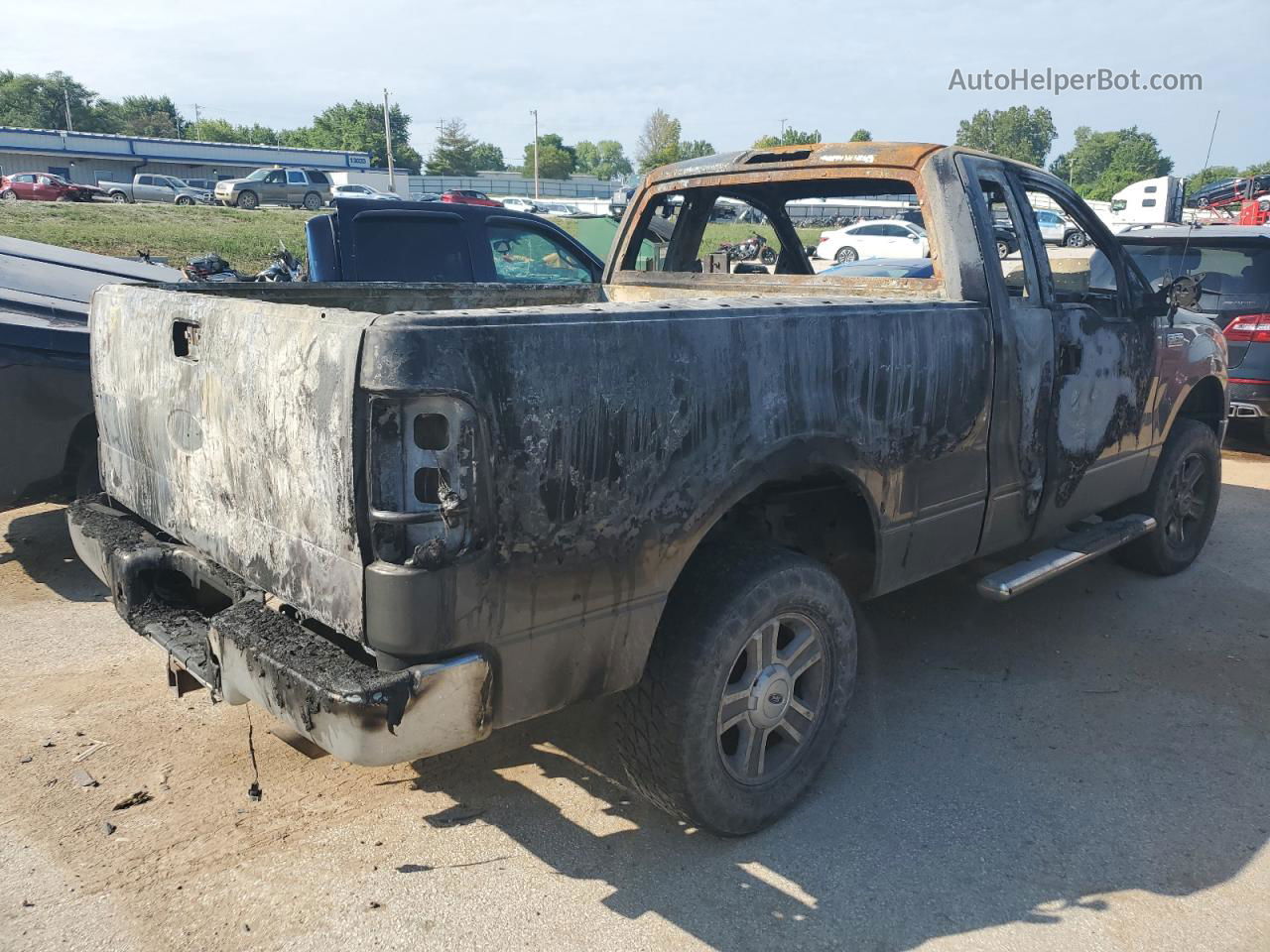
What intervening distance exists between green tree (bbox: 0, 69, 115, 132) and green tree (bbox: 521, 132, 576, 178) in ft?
148

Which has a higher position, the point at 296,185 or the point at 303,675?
the point at 296,185

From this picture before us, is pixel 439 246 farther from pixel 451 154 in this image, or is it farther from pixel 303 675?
pixel 451 154

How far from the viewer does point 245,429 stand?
8.29ft

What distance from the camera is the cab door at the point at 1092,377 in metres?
3.93

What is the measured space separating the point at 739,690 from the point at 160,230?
29.0 m

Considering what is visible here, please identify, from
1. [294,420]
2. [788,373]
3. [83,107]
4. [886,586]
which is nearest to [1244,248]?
[886,586]

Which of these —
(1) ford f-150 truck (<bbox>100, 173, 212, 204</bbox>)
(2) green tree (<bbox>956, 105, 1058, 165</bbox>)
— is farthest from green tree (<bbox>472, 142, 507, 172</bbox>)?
(1) ford f-150 truck (<bbox>100, 173, 212, 204</bbox>)

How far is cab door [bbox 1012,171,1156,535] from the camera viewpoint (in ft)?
12.9

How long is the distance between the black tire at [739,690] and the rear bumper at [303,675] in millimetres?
580

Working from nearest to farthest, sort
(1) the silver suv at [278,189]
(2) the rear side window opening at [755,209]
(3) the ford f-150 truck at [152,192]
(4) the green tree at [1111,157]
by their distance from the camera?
(2) the rear side window opening at [755,209] < (1) the silver suv at [278,189] < (3) the ford f-150 truck at [152,192] < (4) the green tree at [1111,157]

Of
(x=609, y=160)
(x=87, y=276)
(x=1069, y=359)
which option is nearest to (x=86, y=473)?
(x=87, y=276)

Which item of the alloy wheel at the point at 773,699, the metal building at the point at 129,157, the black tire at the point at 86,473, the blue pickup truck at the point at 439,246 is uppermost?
the metal building at the point at 129,157

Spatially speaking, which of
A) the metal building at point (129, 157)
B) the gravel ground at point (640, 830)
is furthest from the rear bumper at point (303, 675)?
the metal building at point (129, 157)

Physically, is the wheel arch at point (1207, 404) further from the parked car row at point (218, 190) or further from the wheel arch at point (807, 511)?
the parked car row at point (218, 190)
